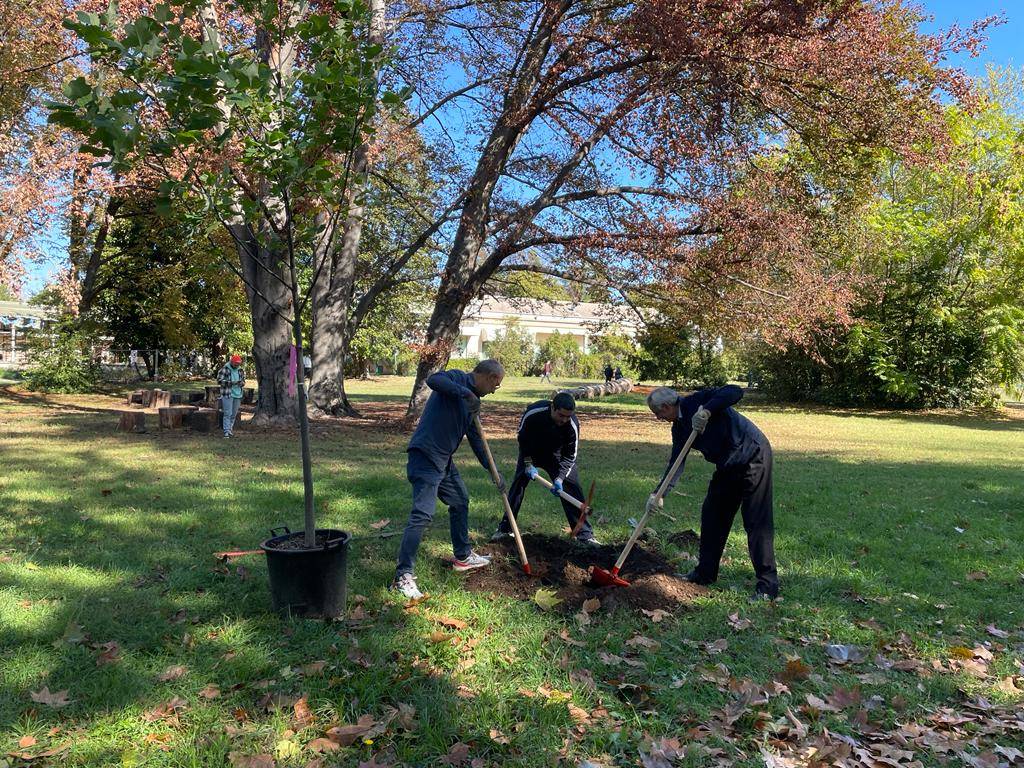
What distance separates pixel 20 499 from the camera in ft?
24.4

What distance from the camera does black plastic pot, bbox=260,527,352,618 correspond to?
14.4 feet

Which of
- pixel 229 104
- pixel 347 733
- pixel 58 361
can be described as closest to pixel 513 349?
pixel 58 361

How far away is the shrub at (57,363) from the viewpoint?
2409 centimetres

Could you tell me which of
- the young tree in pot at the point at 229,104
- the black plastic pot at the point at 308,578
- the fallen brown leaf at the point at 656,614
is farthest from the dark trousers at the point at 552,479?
the young tree in pot at the point at 229,104

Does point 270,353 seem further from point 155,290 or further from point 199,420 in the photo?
point 155,290

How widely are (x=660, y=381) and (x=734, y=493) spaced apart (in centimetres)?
3402

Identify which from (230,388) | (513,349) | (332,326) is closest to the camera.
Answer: (230,388)

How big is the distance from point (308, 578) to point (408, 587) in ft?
2.70

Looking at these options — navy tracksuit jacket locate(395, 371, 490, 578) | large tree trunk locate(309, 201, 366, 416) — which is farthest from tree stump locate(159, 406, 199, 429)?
navy tracksuit jacket locate(395, 371, 490, 578)

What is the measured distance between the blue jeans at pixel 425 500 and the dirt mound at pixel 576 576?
1.60 feet

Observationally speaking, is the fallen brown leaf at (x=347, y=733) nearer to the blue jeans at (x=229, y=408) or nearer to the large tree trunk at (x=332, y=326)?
the blue jeans at (x=229, y=408)

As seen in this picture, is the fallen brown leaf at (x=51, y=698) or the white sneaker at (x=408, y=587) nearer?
the fallen brown leaf at (x=51, y=698)

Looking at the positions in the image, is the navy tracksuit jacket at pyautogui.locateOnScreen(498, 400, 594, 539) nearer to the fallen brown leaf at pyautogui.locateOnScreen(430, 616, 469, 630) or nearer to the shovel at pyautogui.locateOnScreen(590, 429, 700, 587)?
the shovel at pyautogui.locateOnScreen(590, 429, 700, 587)

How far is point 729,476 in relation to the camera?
215 inches
